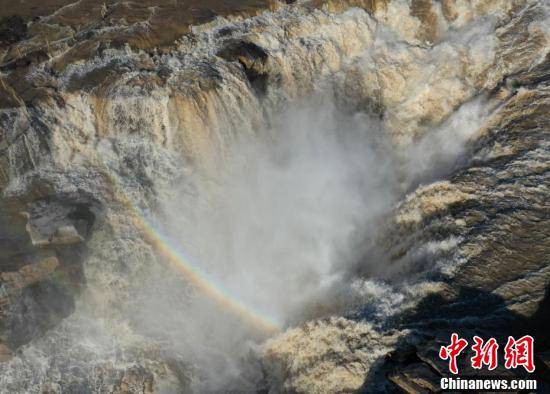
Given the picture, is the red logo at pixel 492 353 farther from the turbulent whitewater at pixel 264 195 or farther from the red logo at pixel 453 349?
the turbulent whitewater at pixel 264 195

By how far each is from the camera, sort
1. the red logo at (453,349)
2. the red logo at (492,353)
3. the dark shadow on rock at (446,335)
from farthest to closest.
Answer: 1. the red logo at (453,349)
2. the dark shadow on rock at (446,335)
3. the red logo at (492,353)

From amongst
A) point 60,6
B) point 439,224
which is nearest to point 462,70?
point 439,224

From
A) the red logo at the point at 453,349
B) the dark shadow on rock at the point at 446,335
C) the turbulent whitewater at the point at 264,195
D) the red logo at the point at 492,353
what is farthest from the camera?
the turbulent whitewater at the point at 264,195

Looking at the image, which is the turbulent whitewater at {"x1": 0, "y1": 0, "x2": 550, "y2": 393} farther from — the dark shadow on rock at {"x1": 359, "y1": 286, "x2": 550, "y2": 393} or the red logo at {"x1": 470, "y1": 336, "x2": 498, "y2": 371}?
the red logo at {"x1": 470, "y1": 336, "x2": 498, "y2": 371}

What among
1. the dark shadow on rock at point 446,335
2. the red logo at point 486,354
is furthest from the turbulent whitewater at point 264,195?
the red logo at point 486,354

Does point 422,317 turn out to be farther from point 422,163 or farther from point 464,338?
point 422,163

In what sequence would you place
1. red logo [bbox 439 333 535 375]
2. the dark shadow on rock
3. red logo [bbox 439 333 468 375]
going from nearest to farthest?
1. red logo [bbox 439 333 535 375]
2. the dark shadow on rock
3. red logo [bbox 439 333 468 375]

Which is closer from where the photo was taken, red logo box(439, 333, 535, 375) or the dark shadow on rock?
red logo box(439, 333, 535, 375)

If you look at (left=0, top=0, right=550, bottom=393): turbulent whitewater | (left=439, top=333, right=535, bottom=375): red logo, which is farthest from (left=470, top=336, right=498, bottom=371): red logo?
(left=0, top=0, right=550, bottom=393): turbulent whitewater
